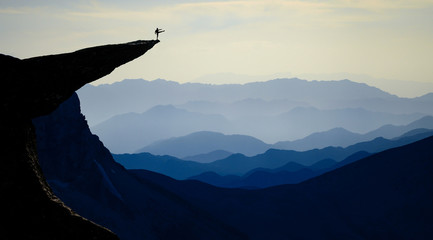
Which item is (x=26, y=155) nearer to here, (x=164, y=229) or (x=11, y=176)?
(x=11, y=176)

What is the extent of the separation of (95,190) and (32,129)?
571 ft

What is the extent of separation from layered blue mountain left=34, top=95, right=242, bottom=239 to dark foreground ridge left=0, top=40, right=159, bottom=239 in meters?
158

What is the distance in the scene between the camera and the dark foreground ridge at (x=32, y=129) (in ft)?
42.0

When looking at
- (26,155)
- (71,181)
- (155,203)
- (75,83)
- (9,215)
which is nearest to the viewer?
(9,215)

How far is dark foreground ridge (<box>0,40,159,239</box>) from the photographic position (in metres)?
12.8

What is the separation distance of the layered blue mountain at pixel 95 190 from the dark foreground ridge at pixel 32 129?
157545 millimetres

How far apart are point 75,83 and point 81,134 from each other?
179314 mm

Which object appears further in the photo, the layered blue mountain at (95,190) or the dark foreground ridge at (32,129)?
the layered blue mountain at (95,190)

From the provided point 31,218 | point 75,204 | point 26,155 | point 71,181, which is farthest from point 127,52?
point 71,181

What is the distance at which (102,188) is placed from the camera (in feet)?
608

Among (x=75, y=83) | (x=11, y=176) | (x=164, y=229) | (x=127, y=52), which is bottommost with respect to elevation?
(x=164, y=229)

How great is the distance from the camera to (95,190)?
184 m

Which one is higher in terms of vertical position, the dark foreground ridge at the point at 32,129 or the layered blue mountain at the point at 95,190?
the dark foreground ridge at the point at 32,129

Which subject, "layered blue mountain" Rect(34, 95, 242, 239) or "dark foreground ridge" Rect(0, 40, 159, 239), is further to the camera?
"layered blue mountain" Rect(34, 95, 242, 239)
